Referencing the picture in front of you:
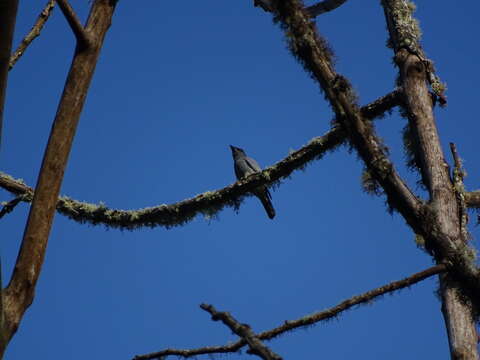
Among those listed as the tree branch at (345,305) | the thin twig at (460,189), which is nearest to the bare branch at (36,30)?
the tree branch at (345,305)

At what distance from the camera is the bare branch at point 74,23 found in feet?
7.15

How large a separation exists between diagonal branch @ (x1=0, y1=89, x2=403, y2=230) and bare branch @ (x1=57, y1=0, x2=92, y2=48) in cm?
244

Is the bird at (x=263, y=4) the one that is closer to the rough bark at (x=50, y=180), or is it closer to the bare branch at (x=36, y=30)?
the bare branch at (x=36, y=30)

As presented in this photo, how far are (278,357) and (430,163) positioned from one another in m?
2.04

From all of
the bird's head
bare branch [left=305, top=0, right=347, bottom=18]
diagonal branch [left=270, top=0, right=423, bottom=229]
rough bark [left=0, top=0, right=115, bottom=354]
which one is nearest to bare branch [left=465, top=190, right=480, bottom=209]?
diagonal branch [left=270, top=0, right=423, bottom=229]

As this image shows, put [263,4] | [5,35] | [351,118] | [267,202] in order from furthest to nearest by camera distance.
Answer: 1. [267,202]
2. [263,4]
3. [351,118]
4. [5,35]

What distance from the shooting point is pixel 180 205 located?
5137mm

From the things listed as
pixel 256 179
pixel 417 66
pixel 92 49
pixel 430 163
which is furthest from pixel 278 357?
pixel 256 179

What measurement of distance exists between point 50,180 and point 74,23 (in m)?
0.58

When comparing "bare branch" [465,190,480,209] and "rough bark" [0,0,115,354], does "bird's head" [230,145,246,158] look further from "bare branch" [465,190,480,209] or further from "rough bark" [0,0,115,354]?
"rough bark" [0,0,115,354]

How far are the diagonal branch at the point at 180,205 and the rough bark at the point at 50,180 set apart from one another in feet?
7.93

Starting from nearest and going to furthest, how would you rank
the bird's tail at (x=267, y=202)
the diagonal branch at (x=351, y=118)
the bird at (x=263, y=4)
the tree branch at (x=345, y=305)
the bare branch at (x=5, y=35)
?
the bare branch at (x=5, y=35) → the tree branch at (x=345, y=305) → the diagonal branch at (x=351, y=118) → the bird at (x=263, y=4) → the bird's tail at (x=267, y=202)

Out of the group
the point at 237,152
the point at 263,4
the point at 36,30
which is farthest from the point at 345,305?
the point at 237,152

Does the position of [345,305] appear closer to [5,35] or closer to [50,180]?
[50,180]
